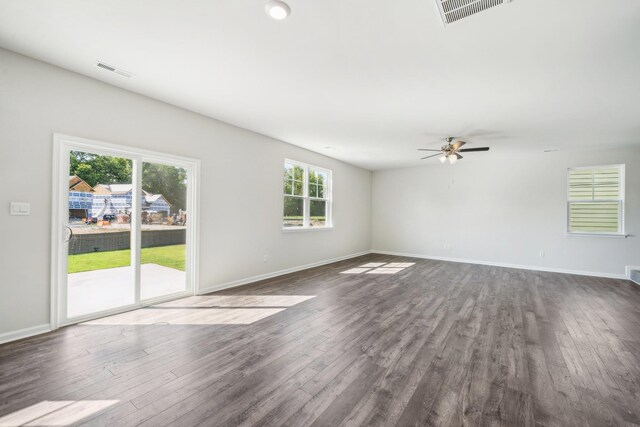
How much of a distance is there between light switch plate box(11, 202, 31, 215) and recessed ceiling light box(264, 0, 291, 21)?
3025 millimetres

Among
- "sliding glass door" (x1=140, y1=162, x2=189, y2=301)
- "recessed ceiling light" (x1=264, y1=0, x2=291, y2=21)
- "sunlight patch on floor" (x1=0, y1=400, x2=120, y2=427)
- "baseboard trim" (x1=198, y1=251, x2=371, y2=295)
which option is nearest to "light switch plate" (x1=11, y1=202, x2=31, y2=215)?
"sliding glass door" (x1=140, y1=162, x2=189, y2=301)

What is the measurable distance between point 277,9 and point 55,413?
A: 10.1 feet

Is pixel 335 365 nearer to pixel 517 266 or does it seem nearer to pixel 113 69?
pixel 113 69

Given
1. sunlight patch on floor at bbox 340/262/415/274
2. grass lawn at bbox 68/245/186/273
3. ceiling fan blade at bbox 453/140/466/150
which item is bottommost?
sunlight patch on floor at bbox 340/262/415/274

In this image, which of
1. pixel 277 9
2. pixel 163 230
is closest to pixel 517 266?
pixel 277 9

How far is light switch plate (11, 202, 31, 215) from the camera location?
2.67 meters

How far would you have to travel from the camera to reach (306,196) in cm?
646

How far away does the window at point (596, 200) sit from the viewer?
5.84 meters

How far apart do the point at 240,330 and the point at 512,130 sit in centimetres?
529

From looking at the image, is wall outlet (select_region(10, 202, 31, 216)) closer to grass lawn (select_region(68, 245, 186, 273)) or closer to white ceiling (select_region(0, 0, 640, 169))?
grass lawn (select_region(68, 245, 186, 273))

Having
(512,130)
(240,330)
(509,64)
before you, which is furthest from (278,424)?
(512,130)

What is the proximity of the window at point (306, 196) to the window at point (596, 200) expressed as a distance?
5.65 meters

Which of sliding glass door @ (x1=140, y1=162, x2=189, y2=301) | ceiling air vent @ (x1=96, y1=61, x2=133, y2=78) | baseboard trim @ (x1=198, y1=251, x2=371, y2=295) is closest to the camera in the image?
ceiling air vent @ (x1=96, y1=61, x2=133, y2=78)

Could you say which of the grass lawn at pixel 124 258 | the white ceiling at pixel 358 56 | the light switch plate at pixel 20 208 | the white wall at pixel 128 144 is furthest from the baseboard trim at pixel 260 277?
the white ceiling at pixel 358 56
